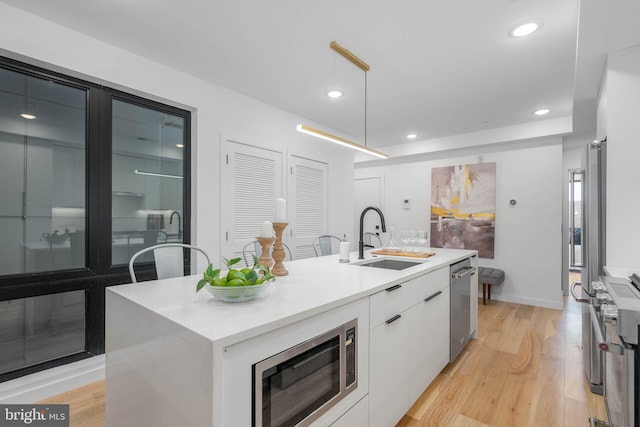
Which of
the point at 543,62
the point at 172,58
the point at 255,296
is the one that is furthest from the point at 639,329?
the point at 172,58

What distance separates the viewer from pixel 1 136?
79.8 inches

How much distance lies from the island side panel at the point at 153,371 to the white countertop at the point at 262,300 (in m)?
0.05

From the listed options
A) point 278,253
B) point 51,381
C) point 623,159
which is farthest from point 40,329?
point 623,159

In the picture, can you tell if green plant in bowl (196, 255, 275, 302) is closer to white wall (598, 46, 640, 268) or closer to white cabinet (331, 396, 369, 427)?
white cabinet (331, 396, 369, 427)

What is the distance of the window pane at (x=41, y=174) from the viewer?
2.05 metres

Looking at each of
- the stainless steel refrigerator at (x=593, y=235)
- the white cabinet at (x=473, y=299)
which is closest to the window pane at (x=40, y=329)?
the white cabinet at (x=473, y=299)

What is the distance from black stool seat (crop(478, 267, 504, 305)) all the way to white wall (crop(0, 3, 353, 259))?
2.24m

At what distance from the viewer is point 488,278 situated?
4195 mm

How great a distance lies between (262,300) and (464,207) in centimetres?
437

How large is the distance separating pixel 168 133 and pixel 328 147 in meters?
2.32

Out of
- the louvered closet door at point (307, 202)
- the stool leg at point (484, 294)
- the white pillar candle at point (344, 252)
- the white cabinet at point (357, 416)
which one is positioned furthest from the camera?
the stool leg at point (484, 294)

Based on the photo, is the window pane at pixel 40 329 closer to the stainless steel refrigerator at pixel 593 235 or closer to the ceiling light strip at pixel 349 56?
the ceiling light strip at pixel 349 56

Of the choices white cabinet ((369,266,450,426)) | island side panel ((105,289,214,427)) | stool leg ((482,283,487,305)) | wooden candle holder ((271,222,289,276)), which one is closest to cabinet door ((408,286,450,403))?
white cabinet ((369,266,450,426))

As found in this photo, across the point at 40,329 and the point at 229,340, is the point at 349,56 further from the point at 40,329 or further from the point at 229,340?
the point at 40,329
